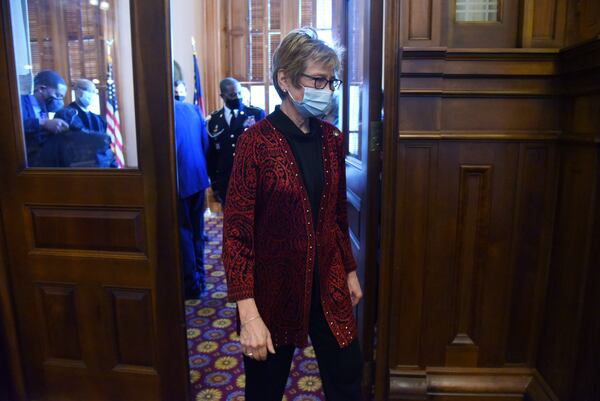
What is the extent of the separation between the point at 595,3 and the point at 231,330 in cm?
243

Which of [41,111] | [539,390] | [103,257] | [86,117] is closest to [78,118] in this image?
[86,117]

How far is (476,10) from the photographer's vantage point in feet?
5.56

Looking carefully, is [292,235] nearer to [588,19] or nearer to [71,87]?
[71,87]

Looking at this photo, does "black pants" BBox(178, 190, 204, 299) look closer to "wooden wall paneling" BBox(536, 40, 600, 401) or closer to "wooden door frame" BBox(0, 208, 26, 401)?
"wooden door frame" BBox(0, 208, 26, 401)

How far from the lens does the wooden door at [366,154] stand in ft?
5.74

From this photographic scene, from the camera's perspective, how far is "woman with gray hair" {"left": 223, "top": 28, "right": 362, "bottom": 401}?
45.4 inches

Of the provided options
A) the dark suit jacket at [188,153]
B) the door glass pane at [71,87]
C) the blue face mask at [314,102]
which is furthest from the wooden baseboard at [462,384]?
the dark suit jacket at [188,153]

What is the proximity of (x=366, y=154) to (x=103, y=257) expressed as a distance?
1.13 m

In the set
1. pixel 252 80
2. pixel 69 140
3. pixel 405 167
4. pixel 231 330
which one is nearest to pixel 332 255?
pixel 405 167

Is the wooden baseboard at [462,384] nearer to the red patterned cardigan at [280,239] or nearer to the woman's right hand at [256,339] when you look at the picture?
the red patterned cardigan at [280,239]

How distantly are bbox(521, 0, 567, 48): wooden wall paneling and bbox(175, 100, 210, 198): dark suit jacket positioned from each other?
2180mm

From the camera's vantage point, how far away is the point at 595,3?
1523mm

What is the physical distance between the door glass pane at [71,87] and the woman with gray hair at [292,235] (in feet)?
2.54

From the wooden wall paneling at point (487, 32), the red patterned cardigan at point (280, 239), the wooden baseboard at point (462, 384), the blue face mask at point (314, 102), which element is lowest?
the wooden baseboard at point (462, 384)
